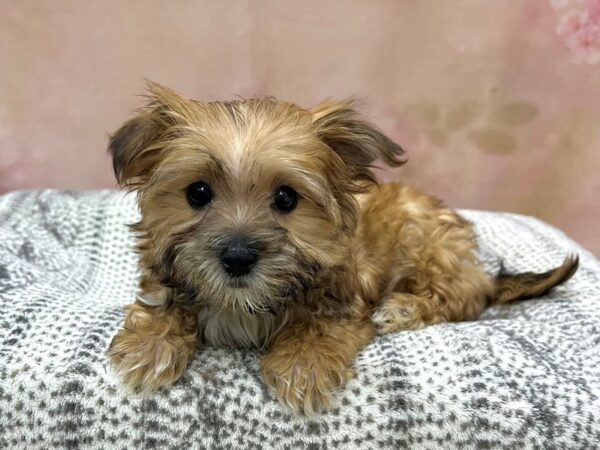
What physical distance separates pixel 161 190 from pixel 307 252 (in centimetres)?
44

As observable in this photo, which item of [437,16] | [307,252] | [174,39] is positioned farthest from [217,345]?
[437,16]

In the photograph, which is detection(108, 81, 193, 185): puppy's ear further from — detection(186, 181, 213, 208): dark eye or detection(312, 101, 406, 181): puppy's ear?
detection(312, 101, 406, 181): puppy's ear

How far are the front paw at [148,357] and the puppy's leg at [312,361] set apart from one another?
0.24 m

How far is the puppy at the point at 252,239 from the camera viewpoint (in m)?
1.61

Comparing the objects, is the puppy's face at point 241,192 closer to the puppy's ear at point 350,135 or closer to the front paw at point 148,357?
the puppy's ear at point 350,135

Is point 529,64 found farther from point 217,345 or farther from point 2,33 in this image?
point 2,33

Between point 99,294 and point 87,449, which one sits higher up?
point 87,449

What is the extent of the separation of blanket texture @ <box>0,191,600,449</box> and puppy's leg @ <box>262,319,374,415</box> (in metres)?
0.04

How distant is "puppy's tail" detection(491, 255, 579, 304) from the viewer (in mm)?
2305

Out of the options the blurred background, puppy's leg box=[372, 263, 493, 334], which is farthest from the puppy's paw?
the blurred background

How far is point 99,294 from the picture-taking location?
8.20ft

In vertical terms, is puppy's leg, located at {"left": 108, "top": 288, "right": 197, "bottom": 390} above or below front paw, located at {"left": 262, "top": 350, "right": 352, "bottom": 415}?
below

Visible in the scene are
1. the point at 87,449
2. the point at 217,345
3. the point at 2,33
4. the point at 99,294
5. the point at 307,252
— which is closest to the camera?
the point at 87,449

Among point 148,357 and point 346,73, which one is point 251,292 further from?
point 346,73
